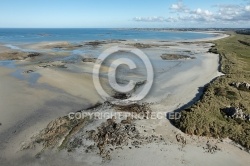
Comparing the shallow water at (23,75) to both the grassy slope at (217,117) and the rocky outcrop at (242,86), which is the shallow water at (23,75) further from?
the rocky outcrop at (242,86)

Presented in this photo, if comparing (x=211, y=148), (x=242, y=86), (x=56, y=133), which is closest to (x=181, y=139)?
(x=211, y=148)

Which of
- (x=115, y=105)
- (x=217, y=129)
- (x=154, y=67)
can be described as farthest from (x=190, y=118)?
(x=154, y=67)

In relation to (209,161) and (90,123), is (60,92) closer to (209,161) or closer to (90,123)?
(90,123)

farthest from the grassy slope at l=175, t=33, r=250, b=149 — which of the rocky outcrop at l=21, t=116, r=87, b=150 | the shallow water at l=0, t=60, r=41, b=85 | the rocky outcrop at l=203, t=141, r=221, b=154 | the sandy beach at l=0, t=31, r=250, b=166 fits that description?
the shallow water at l=0, t=60, r=41, b=85

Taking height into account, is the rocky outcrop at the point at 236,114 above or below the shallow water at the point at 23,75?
below

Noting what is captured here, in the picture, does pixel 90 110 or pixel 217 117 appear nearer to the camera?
pixel 217 117

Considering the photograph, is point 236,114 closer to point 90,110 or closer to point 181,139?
point 181,139

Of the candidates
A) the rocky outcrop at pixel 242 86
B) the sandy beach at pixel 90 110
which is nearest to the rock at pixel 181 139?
the sandy beach at pixel 90 110

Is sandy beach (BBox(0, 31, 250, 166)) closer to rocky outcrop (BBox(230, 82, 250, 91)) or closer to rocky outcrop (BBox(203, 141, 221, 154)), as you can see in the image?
rocky outcrop (BBox(203, 141, 221, 154))

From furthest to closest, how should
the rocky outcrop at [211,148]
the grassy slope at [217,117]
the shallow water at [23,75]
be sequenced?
the shallow water at [23,75] < the grassy slope at [217,117] < the rocky outcrop at [211,148]
